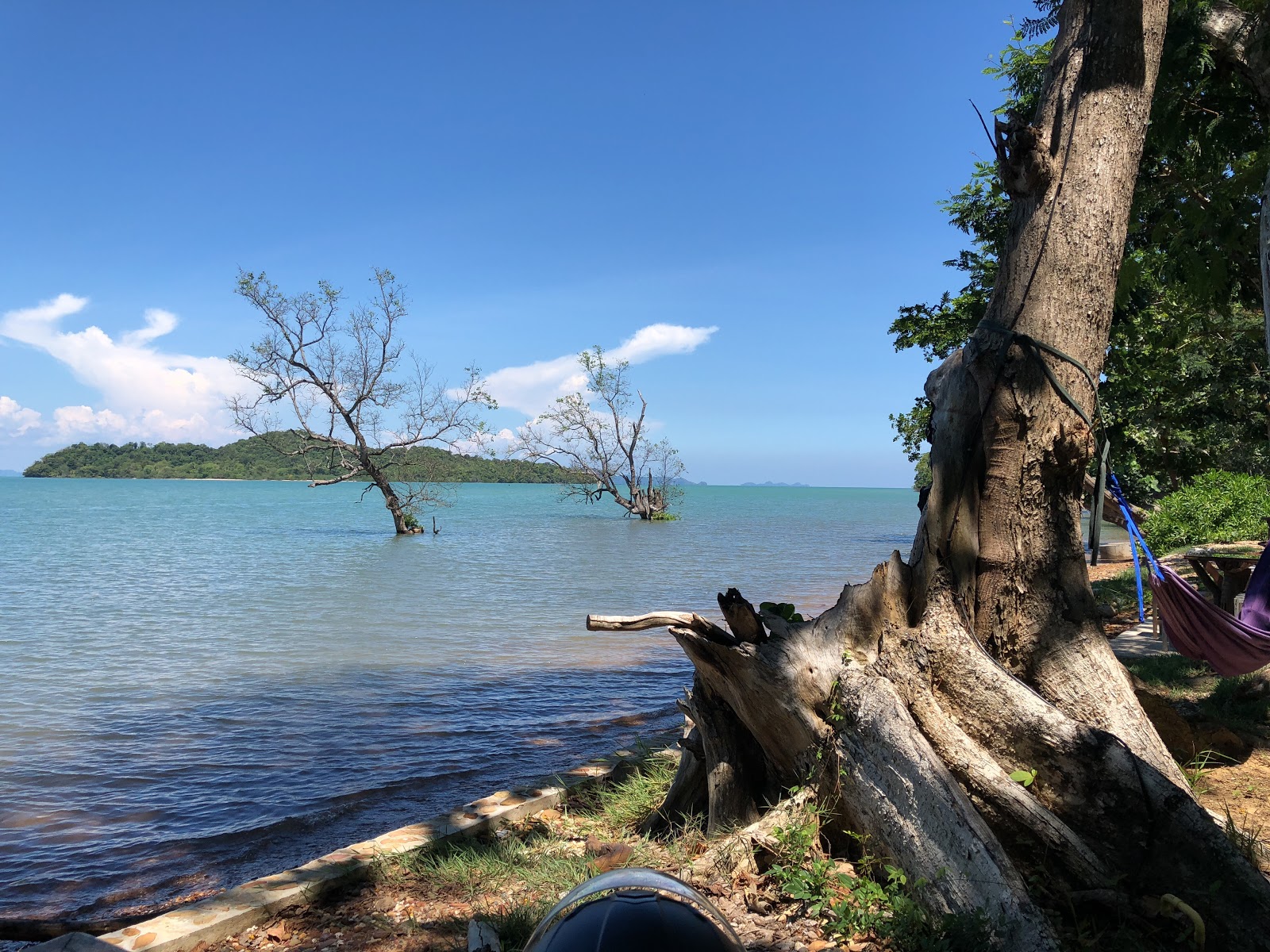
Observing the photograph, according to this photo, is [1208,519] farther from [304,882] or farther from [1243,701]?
[304,882]

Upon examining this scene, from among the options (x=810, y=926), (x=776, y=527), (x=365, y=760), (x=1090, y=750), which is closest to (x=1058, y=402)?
(x=1090, y=750)

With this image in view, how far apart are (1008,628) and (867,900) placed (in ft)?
4.67

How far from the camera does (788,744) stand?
4.04 meters

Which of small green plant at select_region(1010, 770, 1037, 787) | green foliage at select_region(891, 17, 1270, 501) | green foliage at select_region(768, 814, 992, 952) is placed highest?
green foliage at select_region(891, 17, 1270, 501)

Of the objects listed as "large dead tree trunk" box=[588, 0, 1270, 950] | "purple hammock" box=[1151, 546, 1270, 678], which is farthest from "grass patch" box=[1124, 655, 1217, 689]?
"large dead tree trunk" box=[588, 0, 1270, 950]

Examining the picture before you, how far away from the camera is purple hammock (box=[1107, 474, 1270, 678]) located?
190 inches

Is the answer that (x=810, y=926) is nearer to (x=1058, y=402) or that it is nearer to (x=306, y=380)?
(x=1058, y=402)

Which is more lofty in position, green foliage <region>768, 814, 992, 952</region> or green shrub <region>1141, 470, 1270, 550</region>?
green shrub <region>1141, 470, 1270, 550</region>

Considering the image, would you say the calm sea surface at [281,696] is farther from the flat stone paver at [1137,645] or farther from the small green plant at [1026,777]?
the flat stone paver at [1137,645]

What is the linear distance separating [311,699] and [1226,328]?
17817mm

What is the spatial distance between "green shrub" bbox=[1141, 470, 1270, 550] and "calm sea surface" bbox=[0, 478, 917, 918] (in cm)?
623

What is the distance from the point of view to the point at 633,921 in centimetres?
127

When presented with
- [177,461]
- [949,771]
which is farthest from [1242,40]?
[177,461]

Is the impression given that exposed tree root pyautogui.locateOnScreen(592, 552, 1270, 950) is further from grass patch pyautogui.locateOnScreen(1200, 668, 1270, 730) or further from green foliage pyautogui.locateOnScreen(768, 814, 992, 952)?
grass patch pyautogui.locateOnScreen(1200, 668, 1270, 730)
